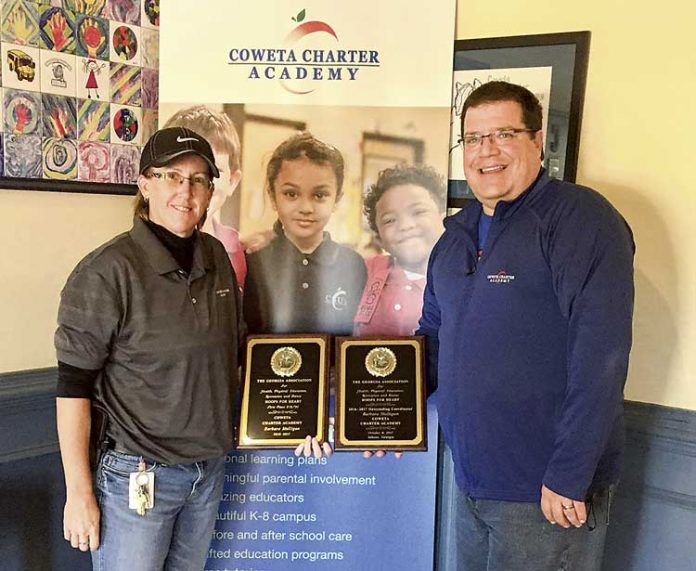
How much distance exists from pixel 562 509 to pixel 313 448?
27.6 inches

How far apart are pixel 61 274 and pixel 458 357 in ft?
4.06

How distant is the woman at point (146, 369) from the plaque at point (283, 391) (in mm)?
220

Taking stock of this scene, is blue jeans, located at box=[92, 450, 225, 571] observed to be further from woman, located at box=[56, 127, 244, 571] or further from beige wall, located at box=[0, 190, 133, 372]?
beige wall, located at box=[0, 190, 133, 372]

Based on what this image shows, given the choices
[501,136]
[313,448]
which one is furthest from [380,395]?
[501,136]

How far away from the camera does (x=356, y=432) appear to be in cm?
176

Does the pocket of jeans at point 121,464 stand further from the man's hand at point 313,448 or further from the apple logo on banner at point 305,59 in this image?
the apple logo on banner at point 305,59

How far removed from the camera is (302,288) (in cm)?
196

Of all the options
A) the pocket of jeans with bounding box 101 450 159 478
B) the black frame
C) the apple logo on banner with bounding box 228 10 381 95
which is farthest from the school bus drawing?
the pocket of jeans with bounding box 101 450 159 478

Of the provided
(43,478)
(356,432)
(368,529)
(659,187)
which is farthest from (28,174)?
(659,187)

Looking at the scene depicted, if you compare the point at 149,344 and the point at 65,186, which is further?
the point at 65,186

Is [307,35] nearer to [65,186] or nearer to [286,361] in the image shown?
[65,186]

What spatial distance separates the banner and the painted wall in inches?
16.4

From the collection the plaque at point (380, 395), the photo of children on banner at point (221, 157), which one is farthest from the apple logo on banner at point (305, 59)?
the plaque at point (380, 395)

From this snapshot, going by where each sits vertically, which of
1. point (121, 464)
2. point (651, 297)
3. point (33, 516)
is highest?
point (651, 297)
